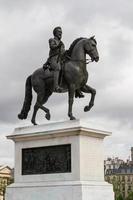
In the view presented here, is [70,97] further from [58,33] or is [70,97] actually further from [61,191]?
[61,191]

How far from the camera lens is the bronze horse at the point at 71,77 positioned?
17688 millimetres

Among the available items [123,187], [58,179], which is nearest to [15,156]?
[58,179]

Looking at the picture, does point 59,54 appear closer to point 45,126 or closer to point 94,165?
point 45,126

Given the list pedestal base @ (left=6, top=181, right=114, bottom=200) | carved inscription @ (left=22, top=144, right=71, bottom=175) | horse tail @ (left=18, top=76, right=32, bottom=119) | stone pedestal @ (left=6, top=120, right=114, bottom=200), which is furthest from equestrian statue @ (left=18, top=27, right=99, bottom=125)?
pedestal base @ (left=6, top=181, right=114, bottom=200)

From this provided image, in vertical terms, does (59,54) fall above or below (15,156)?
above

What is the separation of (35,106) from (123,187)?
467ft

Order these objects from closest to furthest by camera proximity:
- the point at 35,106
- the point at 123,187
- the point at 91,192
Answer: the point at 91,192, the point at 35,106, the point at 123,187

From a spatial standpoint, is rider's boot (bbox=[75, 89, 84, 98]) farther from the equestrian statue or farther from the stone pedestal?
the stone pedestal

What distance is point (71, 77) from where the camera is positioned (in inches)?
696

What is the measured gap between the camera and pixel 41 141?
17.5 metres

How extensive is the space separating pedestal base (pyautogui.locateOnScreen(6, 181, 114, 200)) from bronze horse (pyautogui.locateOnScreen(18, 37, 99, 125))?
7.58 feet

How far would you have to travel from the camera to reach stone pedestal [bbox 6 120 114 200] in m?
16.5

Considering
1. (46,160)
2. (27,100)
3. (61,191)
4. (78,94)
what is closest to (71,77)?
(78,94)

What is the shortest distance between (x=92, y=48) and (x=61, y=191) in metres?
4.88
